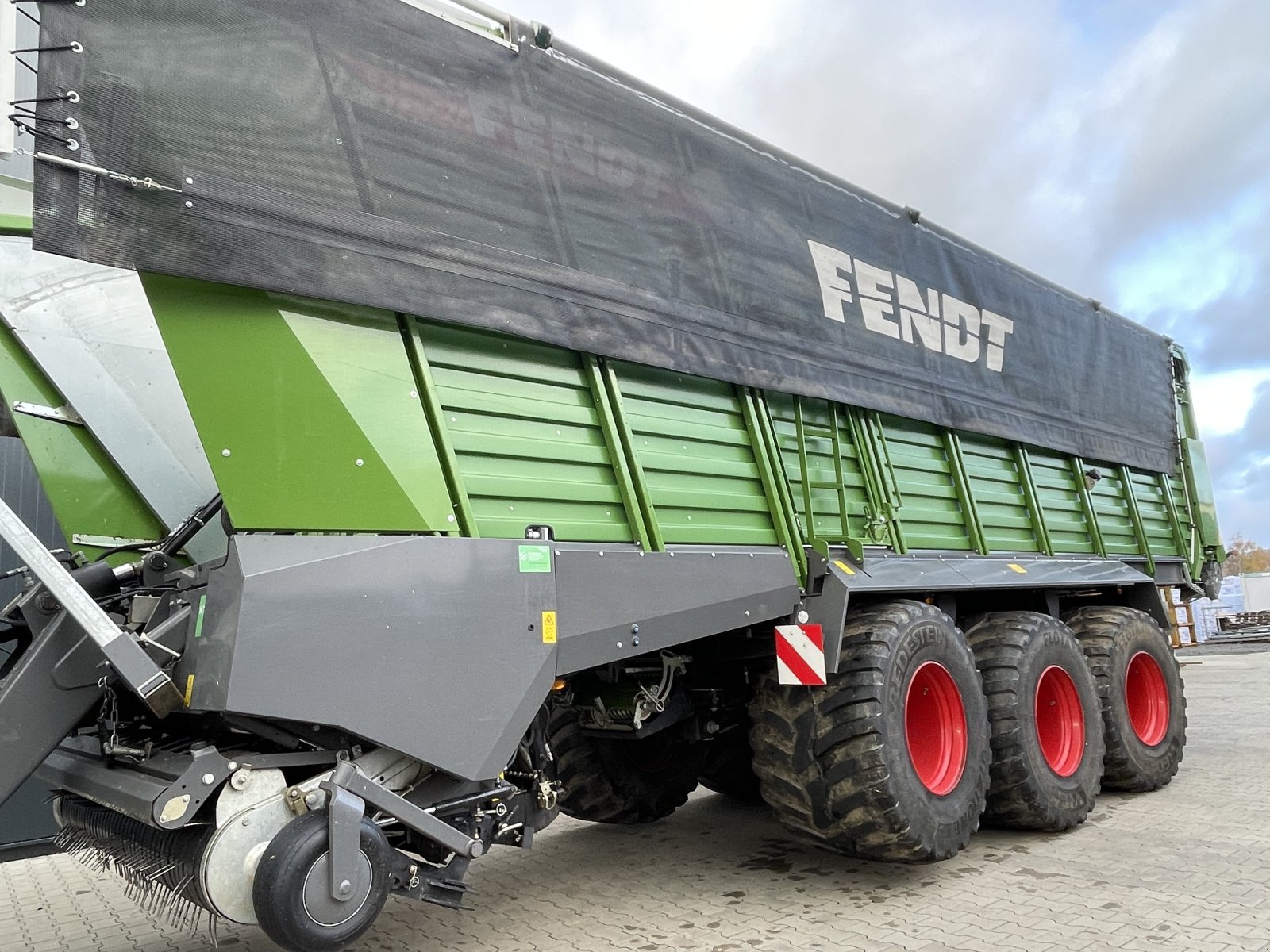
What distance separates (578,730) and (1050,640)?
2.84 meters

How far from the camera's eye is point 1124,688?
649 centimetres

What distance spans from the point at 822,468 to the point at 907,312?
1.25 m

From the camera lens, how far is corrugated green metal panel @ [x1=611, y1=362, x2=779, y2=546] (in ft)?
13.3

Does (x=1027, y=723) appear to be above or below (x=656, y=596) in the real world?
below

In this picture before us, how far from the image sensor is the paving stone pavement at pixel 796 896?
3.93 meters

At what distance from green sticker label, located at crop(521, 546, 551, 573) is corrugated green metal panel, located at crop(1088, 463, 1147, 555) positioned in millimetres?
5273

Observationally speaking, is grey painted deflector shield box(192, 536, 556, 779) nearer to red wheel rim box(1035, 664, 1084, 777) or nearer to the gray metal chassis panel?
the gray metal chassis panel

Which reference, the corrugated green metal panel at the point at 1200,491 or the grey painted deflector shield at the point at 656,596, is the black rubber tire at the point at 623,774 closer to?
the grey painted deflector shield at the point at 656,596

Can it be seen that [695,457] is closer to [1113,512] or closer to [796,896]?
[796,896]

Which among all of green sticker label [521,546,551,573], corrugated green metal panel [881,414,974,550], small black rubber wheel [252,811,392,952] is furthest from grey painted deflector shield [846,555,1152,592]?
small black rubber wheel [252,811,392,952]

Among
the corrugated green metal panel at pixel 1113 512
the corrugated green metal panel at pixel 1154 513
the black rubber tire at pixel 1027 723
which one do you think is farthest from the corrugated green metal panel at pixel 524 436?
the corrugated green metal panel at pixel 1154 513

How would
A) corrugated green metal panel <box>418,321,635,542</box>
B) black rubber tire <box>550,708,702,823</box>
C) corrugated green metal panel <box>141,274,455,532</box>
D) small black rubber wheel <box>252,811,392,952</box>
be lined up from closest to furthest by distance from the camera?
small black rubber wheel <box>252,811,392,952</box>
corrugated green metal panel <box>141,274,455,532</box>
corrugated green metal panel <box>418,321,635,542</box>
black rubber tire <box>550,708,702,823</box>

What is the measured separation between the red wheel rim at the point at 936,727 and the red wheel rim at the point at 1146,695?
288 cm

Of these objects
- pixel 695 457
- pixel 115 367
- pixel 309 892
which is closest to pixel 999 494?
pixel 695 457
